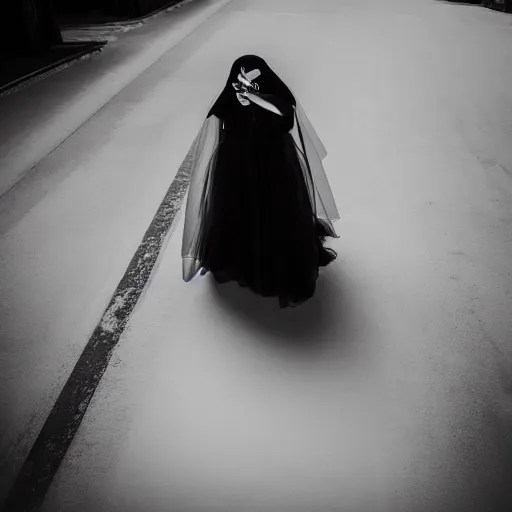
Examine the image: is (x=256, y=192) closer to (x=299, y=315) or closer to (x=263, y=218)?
(x=263, y=218)

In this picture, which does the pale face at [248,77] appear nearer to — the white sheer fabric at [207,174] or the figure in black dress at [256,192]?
the figure in black dress at [256,192]

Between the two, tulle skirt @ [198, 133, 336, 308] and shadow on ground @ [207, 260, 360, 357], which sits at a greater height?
tulle skirt @ [198, 133, 336, 308]

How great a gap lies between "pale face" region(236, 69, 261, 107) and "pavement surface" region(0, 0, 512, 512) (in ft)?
3.89

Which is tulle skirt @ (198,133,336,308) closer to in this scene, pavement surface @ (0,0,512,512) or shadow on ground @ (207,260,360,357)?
shadow on ground @ (207,260,360,357)

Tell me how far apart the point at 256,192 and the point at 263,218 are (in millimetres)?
159

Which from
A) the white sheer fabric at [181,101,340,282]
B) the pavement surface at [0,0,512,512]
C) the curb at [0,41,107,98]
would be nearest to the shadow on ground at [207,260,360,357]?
the pavement surface at [0,0,512,512]

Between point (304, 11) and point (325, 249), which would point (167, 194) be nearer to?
point (325, 249)

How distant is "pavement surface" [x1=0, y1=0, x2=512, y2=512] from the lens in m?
1.76

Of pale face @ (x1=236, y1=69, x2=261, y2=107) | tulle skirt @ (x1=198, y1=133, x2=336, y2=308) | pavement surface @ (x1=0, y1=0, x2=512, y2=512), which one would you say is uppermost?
pale face @ (x1=236, y1=69, x2=261, y2=107)

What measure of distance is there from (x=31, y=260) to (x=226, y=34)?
787 centimetres

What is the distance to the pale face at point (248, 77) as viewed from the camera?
212 cm

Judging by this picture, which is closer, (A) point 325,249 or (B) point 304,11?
(A) point 325,249

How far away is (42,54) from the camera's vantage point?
24.9 feet

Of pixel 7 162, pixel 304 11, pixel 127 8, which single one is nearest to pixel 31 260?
pixel 7 162
